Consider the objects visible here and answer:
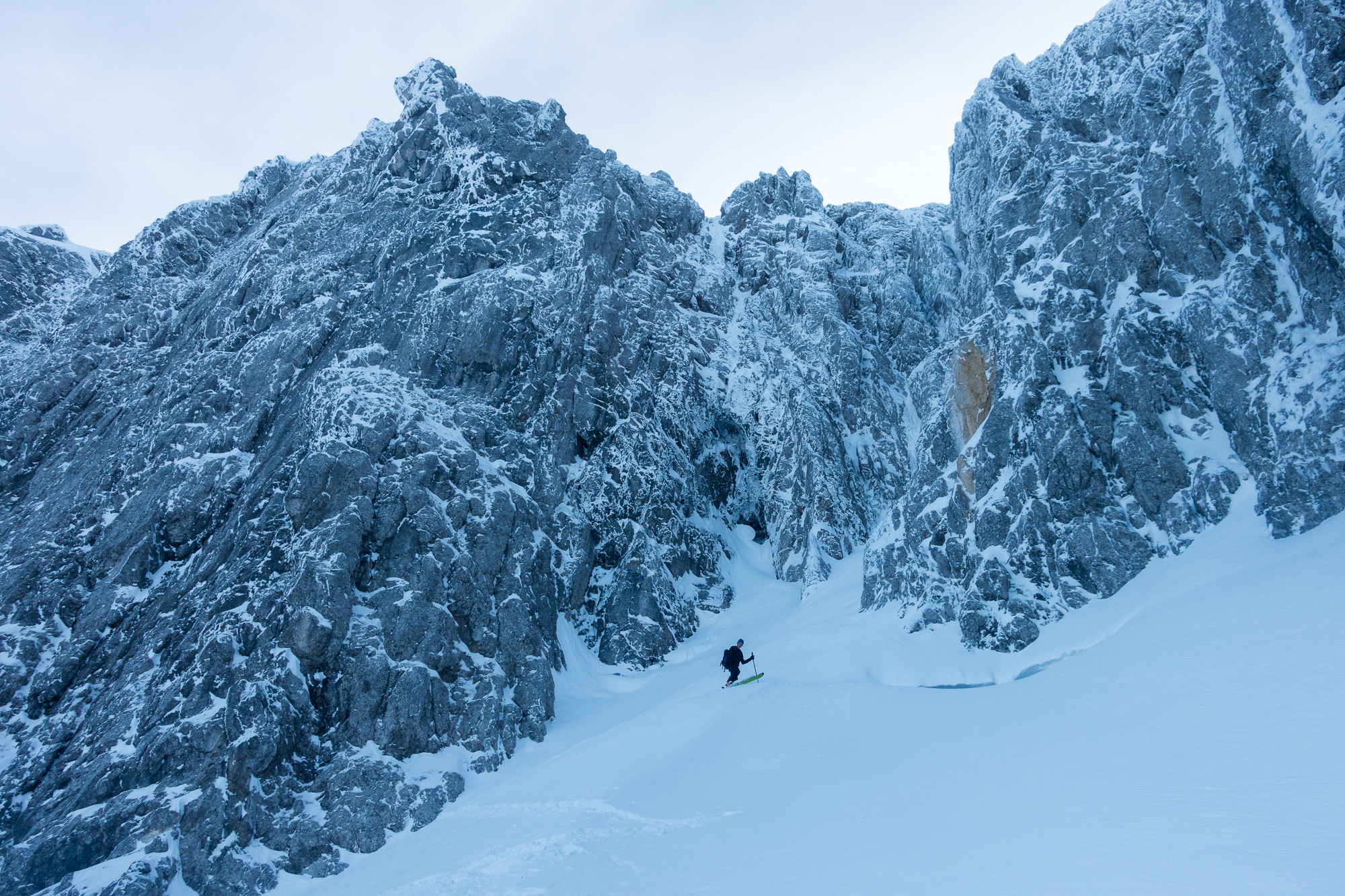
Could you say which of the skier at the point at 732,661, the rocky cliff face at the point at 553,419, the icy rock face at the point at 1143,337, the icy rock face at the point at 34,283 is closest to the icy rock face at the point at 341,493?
the rocky cliff face at the point at 553,419

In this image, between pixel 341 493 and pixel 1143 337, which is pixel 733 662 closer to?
pixel 1143 337

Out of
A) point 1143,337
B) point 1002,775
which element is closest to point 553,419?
point 1143,337

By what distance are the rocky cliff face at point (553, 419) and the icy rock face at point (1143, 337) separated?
0.13 metres

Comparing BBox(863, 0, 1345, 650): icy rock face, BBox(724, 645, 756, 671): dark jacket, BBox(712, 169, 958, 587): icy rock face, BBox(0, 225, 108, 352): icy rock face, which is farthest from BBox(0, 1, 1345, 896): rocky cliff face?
BBox(724, 645, 756, 671): dark jacket

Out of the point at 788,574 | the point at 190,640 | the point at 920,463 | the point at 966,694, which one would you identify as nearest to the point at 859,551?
the point at 788,574

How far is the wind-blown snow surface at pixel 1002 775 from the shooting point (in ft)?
18.2

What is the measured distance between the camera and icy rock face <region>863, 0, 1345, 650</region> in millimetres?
16734

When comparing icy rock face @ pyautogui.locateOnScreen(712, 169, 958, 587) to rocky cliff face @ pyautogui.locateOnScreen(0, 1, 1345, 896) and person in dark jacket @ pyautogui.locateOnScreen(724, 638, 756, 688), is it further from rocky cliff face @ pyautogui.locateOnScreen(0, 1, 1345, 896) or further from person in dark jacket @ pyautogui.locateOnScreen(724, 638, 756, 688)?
person in dark jacket @ pyautogui.locateOnScreen(724, 638, 756, 688)

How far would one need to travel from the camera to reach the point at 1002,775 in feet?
27.8

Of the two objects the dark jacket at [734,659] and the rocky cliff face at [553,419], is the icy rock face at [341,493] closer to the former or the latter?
the rocky cliff face at [553,419]

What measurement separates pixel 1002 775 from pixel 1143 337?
1885cm

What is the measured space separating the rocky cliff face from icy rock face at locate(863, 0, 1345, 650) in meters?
0.13

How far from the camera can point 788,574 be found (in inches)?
1547

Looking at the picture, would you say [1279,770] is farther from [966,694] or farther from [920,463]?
[920,463]
